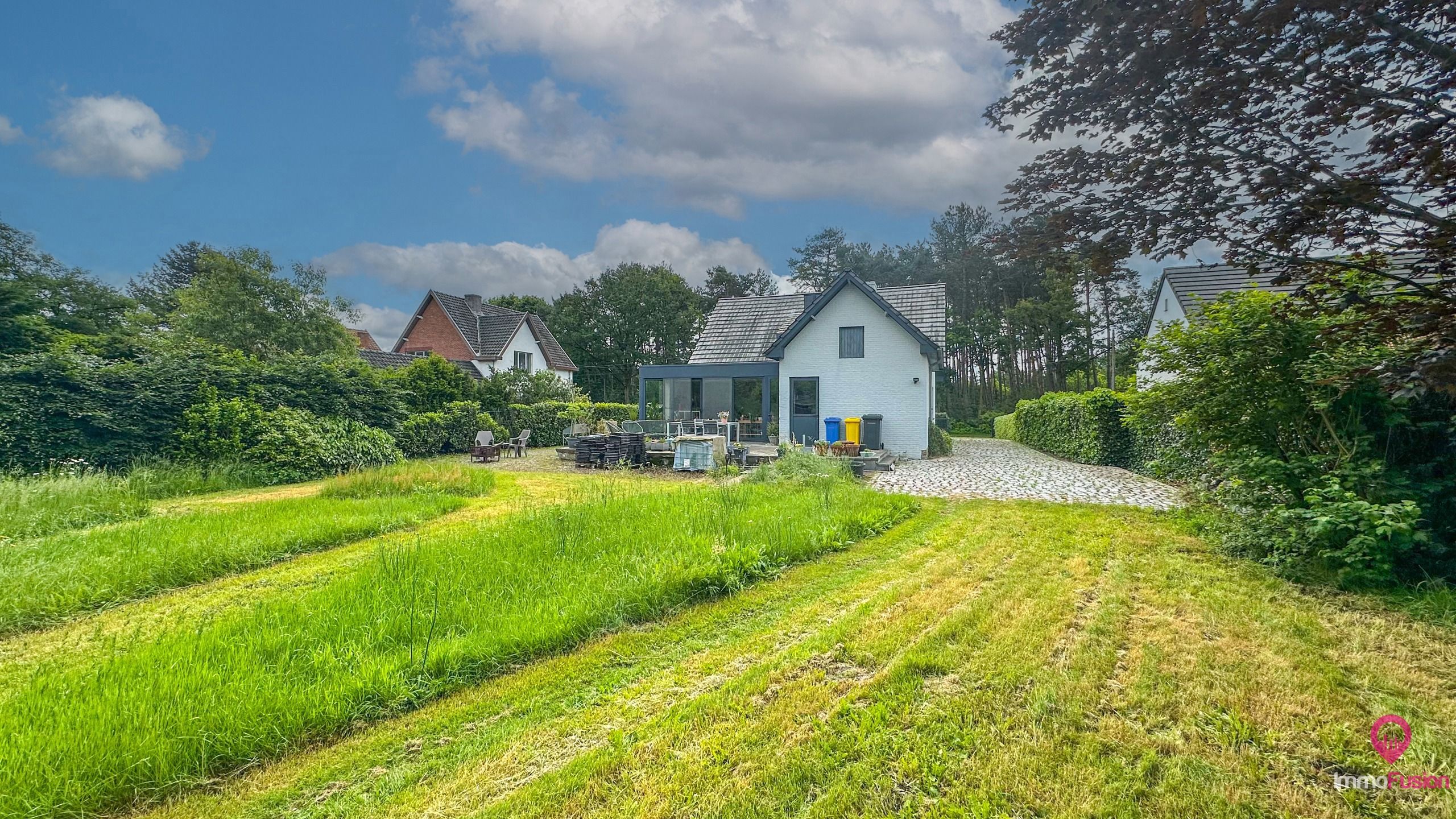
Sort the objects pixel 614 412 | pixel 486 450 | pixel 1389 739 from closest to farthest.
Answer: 1. pixel 1389 739
2. pixel 486 450
3. pixel 614 412

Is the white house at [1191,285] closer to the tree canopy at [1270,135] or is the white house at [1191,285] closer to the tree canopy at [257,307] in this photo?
the tree canopy at [1270,135]

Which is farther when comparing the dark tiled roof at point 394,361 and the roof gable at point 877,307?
the dark tiled roof at point 394,361

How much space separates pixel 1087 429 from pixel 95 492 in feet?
61.2

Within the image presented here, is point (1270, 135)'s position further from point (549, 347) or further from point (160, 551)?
point (549, 347)

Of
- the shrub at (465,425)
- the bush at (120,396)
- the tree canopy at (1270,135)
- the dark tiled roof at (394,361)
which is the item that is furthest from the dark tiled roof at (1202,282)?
the dark tiled roof at (394,361)

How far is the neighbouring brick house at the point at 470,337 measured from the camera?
30.6 m

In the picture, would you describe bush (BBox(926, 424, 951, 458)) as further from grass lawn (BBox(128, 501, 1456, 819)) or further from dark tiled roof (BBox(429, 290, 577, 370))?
dark tiled roof (BBox(429, 290, 577, 370))

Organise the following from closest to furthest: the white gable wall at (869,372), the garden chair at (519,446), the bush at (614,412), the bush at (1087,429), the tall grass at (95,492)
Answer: the tall grass at (95,492) → the bush at (1087,429) → the white gable wall at (869,372) → the garden chair at (519,446) → the bush at (614,412)

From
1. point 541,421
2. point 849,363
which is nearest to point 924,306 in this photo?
point 849,363

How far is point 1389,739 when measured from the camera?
2535 millimetres

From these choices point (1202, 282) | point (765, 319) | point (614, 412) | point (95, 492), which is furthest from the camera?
point (614, 412)

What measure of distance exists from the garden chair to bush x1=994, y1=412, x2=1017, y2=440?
19751 mm

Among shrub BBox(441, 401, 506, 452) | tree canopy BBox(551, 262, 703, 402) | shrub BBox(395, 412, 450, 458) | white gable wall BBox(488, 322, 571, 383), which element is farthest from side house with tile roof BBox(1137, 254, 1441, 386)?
tree canopy BBox(551, 262, 703, 402)

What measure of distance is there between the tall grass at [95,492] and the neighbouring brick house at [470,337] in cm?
1838
